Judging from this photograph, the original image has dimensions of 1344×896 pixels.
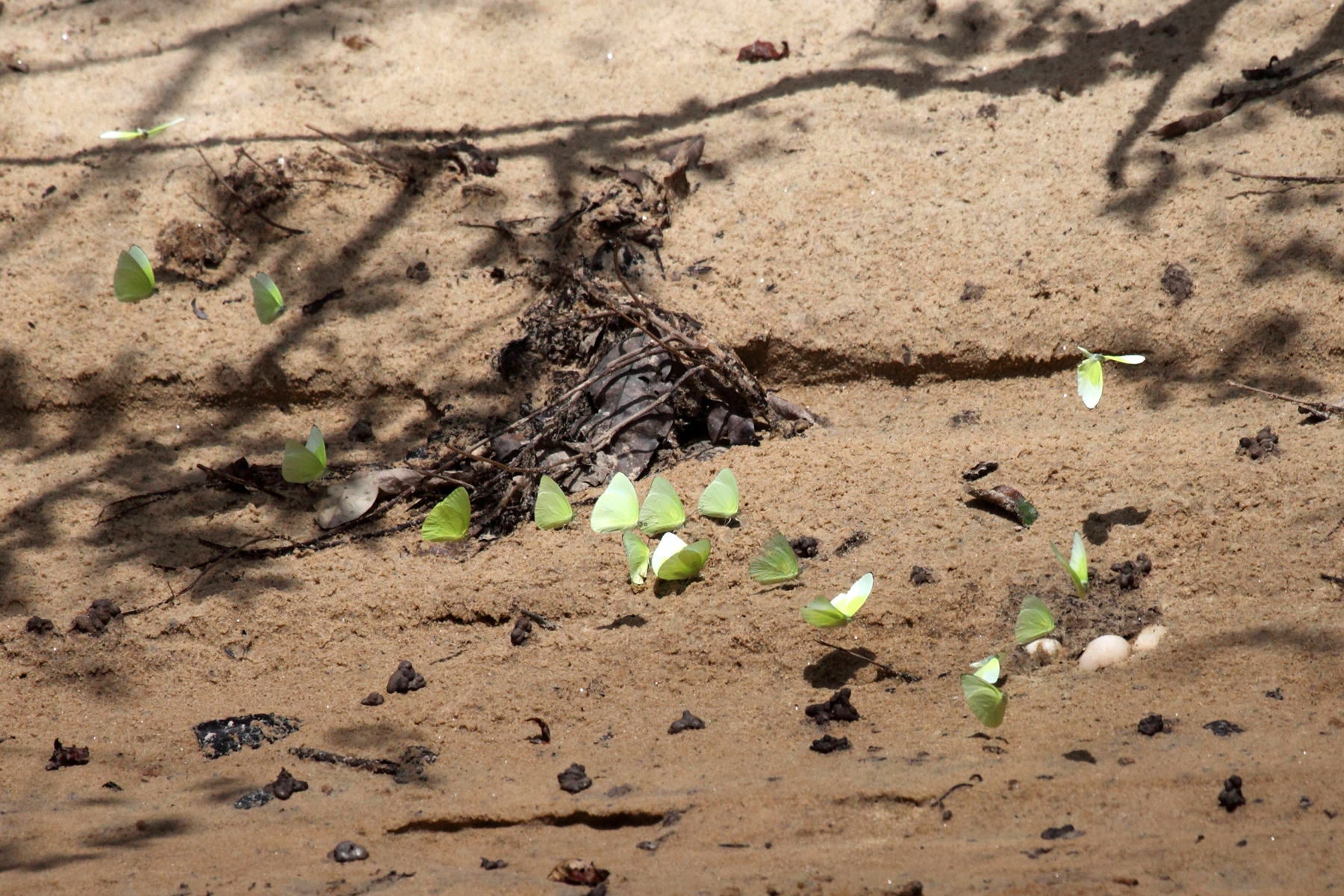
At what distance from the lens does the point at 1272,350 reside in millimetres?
2766

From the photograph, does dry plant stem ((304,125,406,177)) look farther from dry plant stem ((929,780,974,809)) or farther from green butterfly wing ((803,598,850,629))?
dry plant stem ((929,780,974,809))

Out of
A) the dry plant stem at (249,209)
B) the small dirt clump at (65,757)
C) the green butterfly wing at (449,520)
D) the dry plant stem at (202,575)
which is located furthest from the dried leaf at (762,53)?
the small dirt clump at (65,757)

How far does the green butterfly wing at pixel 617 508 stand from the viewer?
2.50 metres

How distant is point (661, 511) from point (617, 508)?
11 cm

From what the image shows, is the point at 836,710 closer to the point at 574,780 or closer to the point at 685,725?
the point at 685,725

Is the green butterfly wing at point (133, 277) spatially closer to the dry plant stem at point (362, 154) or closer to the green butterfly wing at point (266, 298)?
the green butterfly wing at point (266, 298)

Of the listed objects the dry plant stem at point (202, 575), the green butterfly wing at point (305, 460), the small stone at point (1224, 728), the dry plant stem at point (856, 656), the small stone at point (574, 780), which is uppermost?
the green butterfly wing at point (305, 460)

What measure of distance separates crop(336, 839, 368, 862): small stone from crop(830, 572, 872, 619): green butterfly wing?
1.01 metres

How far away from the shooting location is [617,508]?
98.7 inches

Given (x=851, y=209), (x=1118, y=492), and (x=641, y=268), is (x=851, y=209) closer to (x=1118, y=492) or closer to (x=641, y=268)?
(x=641, y=268)

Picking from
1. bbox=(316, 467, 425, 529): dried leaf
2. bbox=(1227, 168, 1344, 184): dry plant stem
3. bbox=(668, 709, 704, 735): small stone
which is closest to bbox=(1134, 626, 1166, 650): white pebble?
bbox=(668, 709, 704, 735): small stone

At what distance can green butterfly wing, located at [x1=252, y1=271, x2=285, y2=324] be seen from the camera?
3.15 m

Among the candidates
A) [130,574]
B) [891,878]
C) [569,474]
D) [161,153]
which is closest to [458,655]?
[569,474]

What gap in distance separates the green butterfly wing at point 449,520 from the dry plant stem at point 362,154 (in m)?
1.65
